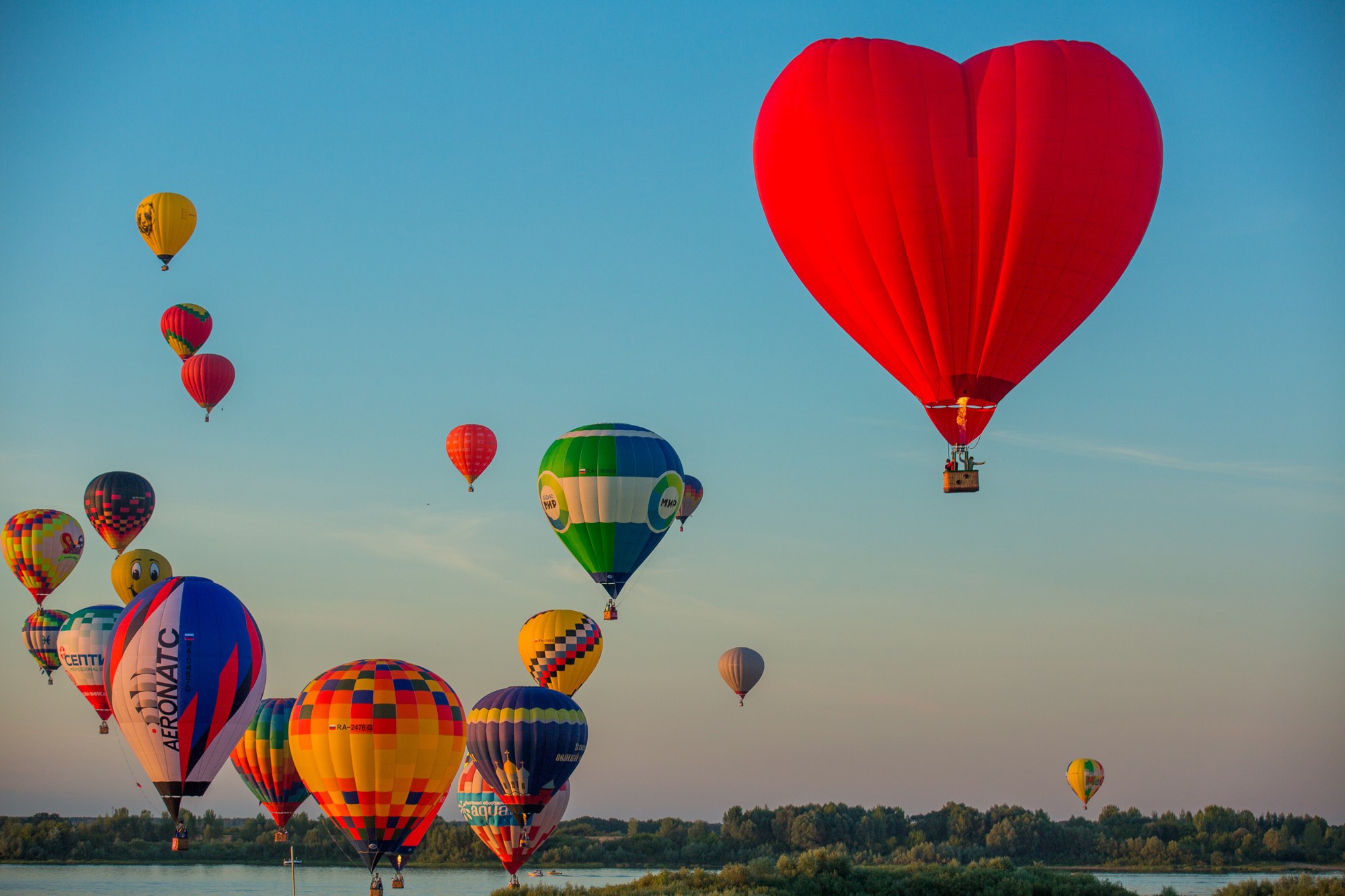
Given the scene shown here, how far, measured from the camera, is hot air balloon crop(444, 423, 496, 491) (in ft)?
120

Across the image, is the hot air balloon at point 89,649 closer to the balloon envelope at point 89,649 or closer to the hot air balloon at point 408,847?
the balloon envelope at point 89,649

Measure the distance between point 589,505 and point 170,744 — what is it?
320 inches

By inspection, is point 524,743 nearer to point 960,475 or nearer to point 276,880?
point 960,475

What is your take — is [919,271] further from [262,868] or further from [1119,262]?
[262,868]

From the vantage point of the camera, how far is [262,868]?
68688 millimetres

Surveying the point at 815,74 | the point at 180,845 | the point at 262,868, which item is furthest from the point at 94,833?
the point at 815,74

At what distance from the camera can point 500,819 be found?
29656mm

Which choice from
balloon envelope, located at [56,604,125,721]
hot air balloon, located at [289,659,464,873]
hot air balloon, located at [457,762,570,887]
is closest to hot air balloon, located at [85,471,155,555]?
balloon envelope, located at [56,604,125,721]

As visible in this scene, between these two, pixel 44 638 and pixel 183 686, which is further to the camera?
pixel 44 638

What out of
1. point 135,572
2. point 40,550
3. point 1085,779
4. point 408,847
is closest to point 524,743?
point 408,847

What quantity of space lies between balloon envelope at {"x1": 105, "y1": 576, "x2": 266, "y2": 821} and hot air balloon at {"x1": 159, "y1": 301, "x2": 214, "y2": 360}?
1308 cm

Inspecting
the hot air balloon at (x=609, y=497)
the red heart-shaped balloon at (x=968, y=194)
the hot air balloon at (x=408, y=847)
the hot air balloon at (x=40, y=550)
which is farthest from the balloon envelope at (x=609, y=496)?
the hot air balloon at (x=40, y=550)

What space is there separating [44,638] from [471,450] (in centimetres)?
1085

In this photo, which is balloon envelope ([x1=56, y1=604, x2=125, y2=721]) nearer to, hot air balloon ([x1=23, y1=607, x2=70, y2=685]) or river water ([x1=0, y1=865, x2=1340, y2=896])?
hot air balloon ([x1=23, y1=607, x2=70, y2=685])
